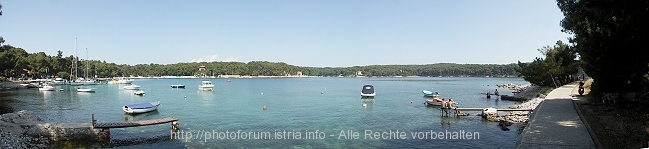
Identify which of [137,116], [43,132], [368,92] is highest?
[368,92]

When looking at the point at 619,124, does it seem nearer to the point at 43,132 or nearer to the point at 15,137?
the point at 15,137

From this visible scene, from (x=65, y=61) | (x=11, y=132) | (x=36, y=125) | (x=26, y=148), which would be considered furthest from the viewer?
(x=65, y=61)

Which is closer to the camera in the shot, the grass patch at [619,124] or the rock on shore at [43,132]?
the grass patch at [619,124]

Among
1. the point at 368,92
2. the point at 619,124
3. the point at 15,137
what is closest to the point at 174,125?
the point at 15,137

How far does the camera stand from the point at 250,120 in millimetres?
30547

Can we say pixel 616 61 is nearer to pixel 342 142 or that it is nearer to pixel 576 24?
pixel 576 24

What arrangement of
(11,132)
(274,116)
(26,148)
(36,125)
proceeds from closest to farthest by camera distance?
(26,148) → (11,132) → (36,125) → (274,116)

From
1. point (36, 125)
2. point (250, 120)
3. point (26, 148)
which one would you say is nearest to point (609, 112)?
point (250, 120)

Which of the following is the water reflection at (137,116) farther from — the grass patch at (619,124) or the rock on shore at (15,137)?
the grass patch at (619,124)

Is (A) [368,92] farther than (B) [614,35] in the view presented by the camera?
Yes

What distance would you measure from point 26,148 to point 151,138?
18.7ft

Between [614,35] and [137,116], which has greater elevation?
[614,35]

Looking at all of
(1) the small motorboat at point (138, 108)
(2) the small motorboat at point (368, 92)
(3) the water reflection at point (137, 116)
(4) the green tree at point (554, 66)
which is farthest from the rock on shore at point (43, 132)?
(4) the green tree at point (554, 66)

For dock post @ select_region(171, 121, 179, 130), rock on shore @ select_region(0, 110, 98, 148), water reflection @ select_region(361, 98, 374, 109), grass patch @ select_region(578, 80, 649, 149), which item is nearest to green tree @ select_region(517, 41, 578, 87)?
water reflection @ select_region(361, 98, 374, 109)
